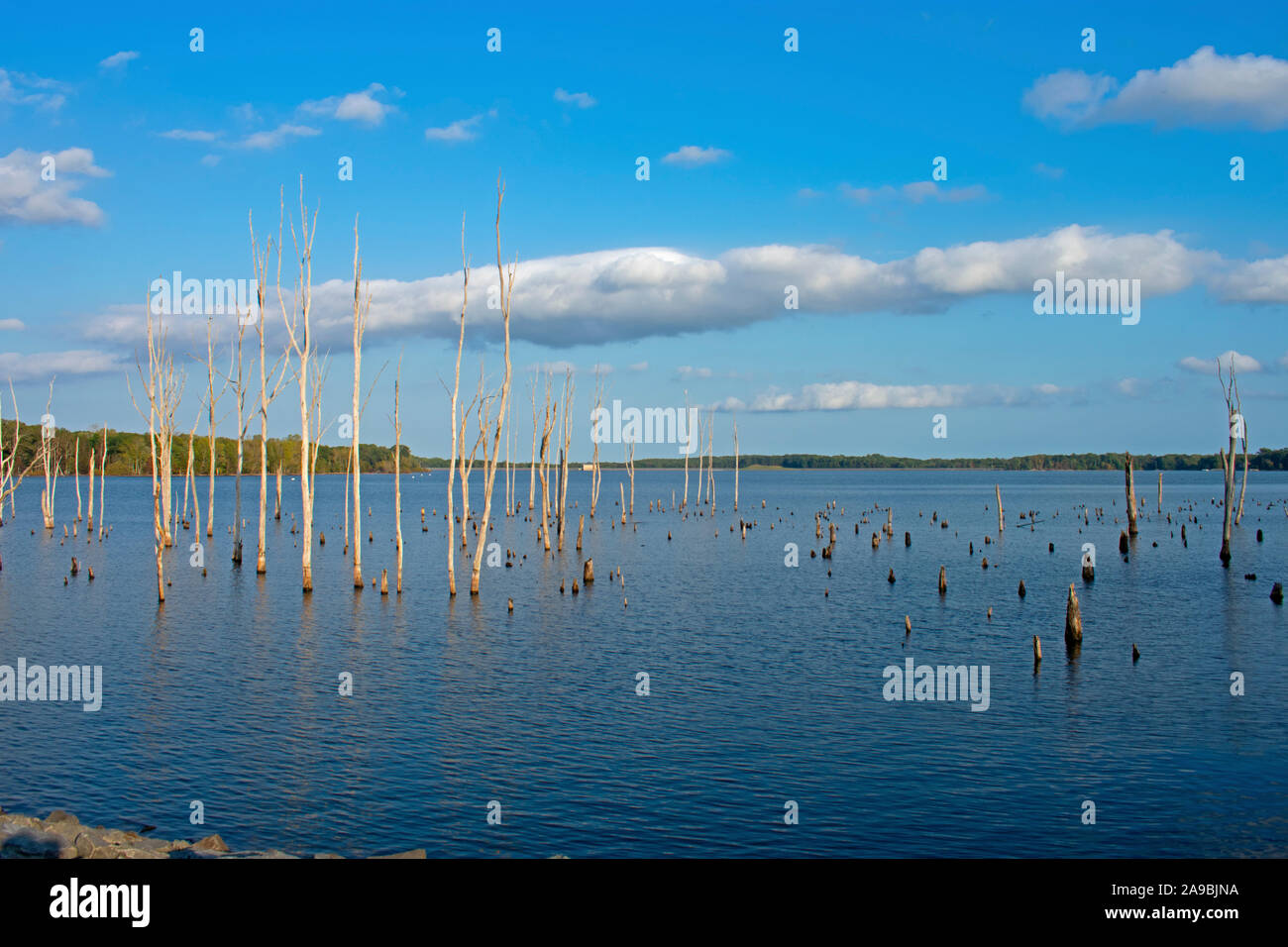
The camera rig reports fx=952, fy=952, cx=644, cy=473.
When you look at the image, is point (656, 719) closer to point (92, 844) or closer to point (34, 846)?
point (92, 844)

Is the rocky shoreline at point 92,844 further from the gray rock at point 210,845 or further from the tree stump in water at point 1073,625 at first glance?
the tree stump in water at point 1073,625

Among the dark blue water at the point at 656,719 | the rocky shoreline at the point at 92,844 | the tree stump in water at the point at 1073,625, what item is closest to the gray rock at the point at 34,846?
the rocky shoreline at the point at 92,844

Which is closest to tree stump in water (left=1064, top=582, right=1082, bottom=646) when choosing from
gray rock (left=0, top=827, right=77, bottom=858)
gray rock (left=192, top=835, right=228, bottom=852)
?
gray rock (left=192, top=835, right=228, bottom=852)

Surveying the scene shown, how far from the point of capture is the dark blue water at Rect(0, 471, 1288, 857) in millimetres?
16625

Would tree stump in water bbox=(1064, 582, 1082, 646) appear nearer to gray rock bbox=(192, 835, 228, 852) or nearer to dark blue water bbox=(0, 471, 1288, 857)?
dark blue water bbox=(0, 471, 1288, 857)

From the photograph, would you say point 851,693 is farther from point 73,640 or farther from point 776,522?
point 776,522

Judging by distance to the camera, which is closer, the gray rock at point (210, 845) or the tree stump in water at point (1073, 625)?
the gray rock at point (210, 845)

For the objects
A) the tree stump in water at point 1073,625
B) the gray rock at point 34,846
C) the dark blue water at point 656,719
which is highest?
the tree stump in water at point 1073,625

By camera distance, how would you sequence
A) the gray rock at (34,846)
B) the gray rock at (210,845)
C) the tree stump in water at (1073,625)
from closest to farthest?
the gray rock at (34,846) < the gray rock at (210,845) < the tree stump in water at (1073,625)

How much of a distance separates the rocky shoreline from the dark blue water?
0.95m

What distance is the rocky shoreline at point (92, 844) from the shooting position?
13766 mm

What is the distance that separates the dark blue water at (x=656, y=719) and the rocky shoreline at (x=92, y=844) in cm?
95

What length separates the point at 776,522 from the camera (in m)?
98.9
